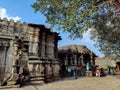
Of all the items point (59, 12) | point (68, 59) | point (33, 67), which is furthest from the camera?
point (68, 59)

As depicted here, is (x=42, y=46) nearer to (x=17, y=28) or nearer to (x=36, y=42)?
(x=36, y=42)

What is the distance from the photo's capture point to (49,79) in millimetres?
16781

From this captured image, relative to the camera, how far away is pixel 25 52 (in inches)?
626

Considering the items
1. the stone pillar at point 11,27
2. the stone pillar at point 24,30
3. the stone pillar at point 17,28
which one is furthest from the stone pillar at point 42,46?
the stone pillar at point 11,27

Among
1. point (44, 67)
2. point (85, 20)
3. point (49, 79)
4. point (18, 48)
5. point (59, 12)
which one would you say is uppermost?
point (59, 12)

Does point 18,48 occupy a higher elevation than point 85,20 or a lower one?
lower

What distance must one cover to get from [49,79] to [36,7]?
763 cm

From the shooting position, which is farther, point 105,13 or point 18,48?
point 18,48

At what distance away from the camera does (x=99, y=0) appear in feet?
35.0

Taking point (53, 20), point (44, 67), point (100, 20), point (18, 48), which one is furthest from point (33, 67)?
point (100, 20)

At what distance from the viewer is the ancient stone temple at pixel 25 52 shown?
13961 millimetres

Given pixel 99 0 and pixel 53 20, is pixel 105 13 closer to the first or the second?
pixel 99 0

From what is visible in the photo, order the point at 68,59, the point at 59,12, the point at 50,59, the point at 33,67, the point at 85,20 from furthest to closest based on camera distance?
the point at 68,59
the point at 50,59
the point at 33,67
the point at 59,12
the point at 85,20

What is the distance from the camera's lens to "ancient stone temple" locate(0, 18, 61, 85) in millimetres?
13961
